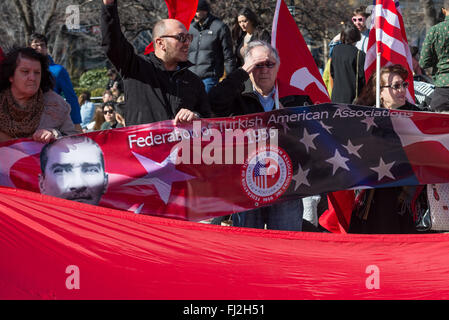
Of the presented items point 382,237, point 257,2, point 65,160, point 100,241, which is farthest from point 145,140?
point 257,2

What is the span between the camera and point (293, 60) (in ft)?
19.7

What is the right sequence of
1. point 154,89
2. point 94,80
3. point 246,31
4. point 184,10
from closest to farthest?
point 154,89 → point 184,10 → point 246,31 → point 94,80

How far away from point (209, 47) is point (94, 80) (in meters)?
22.2

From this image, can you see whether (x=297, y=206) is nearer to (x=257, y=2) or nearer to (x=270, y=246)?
(x=270, y=246)

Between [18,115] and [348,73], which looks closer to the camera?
[18,115]

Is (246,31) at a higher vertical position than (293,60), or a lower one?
higher

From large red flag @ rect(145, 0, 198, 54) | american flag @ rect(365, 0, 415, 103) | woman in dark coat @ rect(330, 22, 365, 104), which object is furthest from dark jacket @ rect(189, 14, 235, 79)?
large red flag @ rect(145, 0, 198, 54)

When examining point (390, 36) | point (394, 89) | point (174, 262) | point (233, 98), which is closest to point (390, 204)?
point (394, 89)

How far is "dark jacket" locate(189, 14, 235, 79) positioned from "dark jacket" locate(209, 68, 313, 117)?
386cm

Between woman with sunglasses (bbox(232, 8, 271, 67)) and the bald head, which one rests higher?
woman with sunglasses (bbox(232, 8, 271, 67))

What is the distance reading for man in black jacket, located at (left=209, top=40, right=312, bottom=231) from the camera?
16.6 ft

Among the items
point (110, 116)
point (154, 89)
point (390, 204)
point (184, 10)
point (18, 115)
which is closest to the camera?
point (18, 115)

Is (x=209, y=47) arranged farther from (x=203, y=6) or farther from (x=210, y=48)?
(x=203, y=6)

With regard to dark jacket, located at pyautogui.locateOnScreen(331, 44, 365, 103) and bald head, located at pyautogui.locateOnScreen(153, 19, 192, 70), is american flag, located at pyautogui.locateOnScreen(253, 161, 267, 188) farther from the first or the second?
dark jacket, located at pyautogui.locateOnScreen(331, 44, 365, 103)
